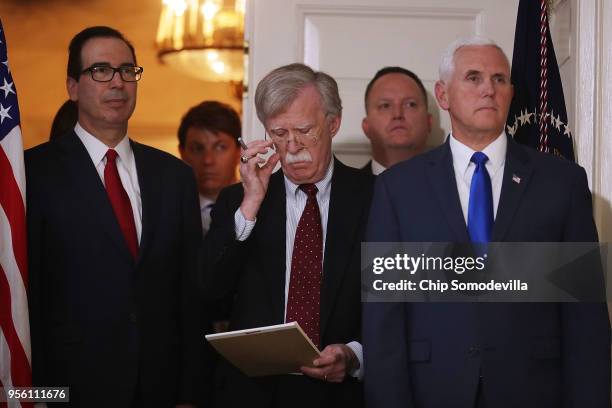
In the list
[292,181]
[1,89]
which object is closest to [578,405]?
[292,181]

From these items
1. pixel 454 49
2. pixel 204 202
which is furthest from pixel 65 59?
pixel 454 49

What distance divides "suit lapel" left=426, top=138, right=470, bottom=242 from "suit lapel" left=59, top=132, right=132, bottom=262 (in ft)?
3.36

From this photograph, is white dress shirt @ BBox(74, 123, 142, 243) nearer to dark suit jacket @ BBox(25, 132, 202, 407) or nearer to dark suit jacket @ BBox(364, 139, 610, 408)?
dark suit jacket @ BBox(25, 132, 202, 407)

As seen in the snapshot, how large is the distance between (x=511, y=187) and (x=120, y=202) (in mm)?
1282

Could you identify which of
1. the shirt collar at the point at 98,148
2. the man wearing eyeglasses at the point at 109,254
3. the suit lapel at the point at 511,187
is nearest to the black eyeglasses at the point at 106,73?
the man wearing eyeglasses at the point at 109,254

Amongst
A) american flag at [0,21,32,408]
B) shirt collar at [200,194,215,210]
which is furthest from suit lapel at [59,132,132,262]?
shirt collar at [200,194,215,210]

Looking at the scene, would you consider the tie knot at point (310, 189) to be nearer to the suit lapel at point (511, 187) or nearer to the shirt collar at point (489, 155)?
the shirt collar at point (489, 155)

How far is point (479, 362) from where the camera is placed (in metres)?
2.73

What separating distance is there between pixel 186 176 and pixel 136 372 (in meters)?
0.72

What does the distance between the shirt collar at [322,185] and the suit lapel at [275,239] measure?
26 millimetres

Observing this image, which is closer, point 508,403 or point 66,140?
point 508,403

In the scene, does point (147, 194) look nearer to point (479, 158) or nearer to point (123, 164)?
point (123, 164)

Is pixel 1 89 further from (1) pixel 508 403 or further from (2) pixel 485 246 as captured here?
(1) pixel 508 403

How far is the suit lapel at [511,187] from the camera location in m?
2.79
